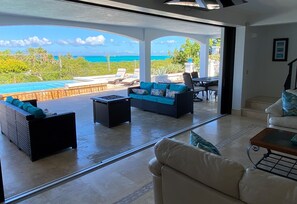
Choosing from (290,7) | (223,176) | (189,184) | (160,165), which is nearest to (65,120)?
(160,165)

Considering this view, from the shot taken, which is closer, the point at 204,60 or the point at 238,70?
the point at 238,70

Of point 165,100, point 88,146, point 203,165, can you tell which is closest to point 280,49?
point 165,100

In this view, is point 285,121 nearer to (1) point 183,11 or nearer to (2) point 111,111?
(1) point 183,11

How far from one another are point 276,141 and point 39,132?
3350 mm

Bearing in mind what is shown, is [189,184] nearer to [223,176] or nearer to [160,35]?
[223,176]

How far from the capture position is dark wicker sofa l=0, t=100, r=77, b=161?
11.3 feet

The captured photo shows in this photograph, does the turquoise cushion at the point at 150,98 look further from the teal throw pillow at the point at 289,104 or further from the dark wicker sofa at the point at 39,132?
the teal throw pillow at the point at 289,104

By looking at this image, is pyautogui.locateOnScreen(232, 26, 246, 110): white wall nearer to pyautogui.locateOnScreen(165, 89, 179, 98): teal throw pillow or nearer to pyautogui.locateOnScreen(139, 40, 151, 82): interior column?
pyautogui.locateOnScreen(165, 89, 179, 98): teal throw pillow

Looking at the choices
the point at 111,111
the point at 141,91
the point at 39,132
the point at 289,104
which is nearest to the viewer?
the point at 39,132

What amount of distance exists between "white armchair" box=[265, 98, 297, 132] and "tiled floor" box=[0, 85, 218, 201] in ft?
5.70

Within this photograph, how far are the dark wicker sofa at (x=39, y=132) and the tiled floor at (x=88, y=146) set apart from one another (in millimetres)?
134

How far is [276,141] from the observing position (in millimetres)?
2986

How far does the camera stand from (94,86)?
10.3 meters

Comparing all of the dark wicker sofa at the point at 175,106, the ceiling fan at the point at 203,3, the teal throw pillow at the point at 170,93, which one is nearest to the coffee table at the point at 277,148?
the ceiling fan at the point at 203,3
